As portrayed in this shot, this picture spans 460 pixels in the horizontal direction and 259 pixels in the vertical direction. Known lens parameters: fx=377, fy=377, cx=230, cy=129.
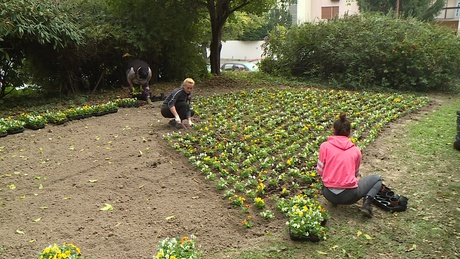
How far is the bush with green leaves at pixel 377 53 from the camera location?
1301cm

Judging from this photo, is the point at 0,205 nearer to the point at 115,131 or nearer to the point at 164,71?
the point at 115,131

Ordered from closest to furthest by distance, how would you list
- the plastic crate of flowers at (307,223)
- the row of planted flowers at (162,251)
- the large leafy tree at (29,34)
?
1. the row of planted flowers at (162,251)
2. the plastic crate of flowers at (307,223)
3. the large leafy tree at (29,34)

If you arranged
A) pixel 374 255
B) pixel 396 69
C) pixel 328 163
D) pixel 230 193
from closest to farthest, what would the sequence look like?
pixel 374 255, pixel 328 163, pixel 230 193, pixel 396 69

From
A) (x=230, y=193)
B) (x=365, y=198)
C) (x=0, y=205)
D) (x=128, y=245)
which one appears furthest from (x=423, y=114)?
(x=0, y=205)

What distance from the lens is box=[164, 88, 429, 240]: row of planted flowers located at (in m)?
4.71

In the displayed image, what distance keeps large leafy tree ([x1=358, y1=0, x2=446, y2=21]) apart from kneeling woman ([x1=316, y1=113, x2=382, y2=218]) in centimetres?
2521

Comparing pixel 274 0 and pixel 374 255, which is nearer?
pixel 374 255

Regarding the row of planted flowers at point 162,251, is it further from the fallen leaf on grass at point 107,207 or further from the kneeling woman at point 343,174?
the kneeling woman at point 343,174

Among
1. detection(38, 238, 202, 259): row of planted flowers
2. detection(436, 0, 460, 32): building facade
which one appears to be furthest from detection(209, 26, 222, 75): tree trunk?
detection(436, 0, 460, 32): building facade

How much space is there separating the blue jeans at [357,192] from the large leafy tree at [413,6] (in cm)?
2521

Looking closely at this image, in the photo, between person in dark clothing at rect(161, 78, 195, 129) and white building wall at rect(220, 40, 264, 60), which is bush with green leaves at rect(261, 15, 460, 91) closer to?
person in dark clothing at rect(161, 78, 195, 129)

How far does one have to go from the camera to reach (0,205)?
4.68m

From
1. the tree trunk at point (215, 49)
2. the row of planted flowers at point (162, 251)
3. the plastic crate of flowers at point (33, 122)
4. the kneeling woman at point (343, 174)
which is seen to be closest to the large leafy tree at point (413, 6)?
the tree trunk at point (215, 49)

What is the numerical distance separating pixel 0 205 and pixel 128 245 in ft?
6.53
